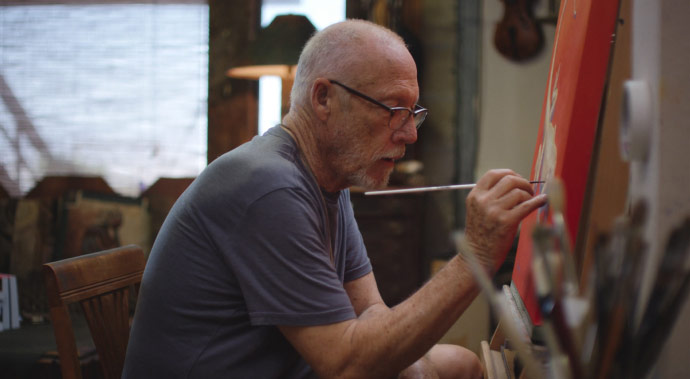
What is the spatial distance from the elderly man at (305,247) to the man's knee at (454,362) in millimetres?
118

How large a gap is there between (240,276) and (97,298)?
0.47 m

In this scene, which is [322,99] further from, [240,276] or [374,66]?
[240,276]

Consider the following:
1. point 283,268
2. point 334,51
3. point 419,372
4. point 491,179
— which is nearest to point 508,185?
point 491,179

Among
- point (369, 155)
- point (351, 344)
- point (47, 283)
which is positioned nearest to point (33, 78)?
point (47, 283)

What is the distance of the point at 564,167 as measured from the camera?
82 cm

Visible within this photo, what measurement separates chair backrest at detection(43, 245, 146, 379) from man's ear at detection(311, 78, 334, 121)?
0.57 metres

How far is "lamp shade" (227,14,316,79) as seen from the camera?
2.89m

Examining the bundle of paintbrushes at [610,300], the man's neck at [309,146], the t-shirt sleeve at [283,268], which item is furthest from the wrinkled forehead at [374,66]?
the bundle of paintbrushes at [610,300]

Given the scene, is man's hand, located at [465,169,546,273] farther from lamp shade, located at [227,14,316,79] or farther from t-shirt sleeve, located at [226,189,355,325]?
lamp shade, located at [227,14,316,79]

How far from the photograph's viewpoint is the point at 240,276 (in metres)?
0.99

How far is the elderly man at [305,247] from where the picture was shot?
0.92 metres

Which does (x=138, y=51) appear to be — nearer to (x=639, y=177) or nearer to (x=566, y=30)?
(x=566, y=30)

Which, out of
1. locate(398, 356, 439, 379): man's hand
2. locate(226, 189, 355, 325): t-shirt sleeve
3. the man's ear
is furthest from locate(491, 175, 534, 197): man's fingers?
locate(398, 356, 439, 379): man's hand

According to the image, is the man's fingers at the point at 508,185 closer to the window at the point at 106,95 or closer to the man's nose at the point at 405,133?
the man's nose at the point at 405,133
